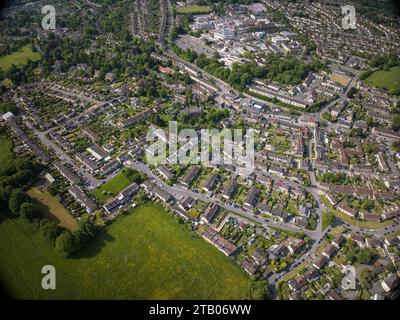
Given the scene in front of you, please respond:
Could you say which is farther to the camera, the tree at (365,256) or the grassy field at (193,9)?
the grassy field at (193,9)

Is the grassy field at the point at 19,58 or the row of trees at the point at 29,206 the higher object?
the grassy field at the point at 19,58

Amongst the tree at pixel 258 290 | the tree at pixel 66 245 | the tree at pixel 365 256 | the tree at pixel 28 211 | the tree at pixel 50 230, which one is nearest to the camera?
the tree at pixel 258 290

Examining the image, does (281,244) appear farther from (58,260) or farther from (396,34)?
(396,34)

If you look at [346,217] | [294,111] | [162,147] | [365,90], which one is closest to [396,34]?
[365,90]

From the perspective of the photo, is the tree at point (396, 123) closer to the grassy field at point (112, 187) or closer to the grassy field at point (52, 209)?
the grassy field at point (112, 187)

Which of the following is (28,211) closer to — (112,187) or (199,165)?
(112,187)

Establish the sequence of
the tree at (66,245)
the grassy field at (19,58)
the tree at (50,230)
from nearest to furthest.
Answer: the tree at (66,245) → the tree at (50,230) → the grassy field at (19,58)

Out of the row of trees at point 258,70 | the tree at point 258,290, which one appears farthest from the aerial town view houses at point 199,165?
the row of trees at point 258,70

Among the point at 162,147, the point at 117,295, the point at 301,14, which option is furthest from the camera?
the point at 301,14
